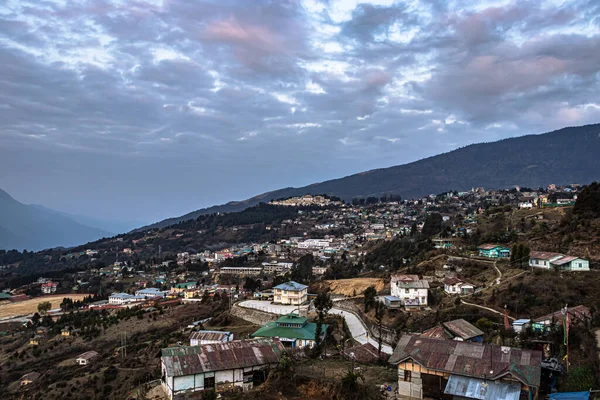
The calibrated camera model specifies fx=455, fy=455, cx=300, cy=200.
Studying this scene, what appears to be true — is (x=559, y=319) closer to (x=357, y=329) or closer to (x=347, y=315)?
(x=357, y=329)

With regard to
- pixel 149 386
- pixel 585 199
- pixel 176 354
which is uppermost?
pixel 585 199

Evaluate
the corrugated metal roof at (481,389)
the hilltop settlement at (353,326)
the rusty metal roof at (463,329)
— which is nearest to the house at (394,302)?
the hilltop settlement at (353,326)

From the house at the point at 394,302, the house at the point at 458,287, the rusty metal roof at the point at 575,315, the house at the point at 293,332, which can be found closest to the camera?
the rusty metal roof at the point at 575,315

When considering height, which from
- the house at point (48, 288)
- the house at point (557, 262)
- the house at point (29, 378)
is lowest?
the house at point (29, 378)

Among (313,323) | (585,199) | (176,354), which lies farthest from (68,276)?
(585,199)

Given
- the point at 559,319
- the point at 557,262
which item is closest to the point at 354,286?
the point at 557,262

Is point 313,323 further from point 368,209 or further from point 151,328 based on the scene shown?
point 368,209

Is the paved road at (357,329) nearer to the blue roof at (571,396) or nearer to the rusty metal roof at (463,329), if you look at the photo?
the rusty metal roof at (463,329)
